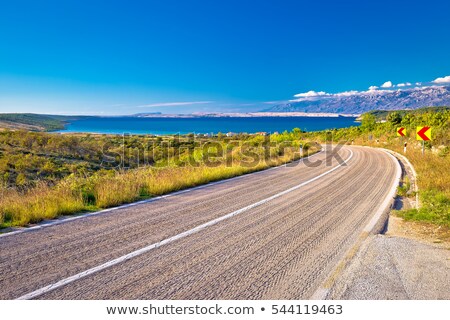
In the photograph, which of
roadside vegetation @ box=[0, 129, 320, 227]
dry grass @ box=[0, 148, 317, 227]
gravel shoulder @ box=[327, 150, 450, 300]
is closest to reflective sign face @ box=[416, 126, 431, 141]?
roadside vegetation @ box=[0, 129, 320, 227]

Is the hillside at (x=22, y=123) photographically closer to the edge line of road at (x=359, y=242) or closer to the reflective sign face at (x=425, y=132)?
the reflective sign face at (x=425, y=132)

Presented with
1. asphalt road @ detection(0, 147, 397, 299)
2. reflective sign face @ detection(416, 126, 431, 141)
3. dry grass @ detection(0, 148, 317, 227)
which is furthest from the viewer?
reflective sign face @ detection(416, 126, 431, 141)

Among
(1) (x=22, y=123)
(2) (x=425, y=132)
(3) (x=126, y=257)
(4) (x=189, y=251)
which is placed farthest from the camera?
(1) (x=22, y=123)

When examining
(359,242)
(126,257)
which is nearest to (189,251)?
(126,257)

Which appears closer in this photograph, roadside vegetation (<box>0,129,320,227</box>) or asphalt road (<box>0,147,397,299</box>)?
asphalt road (<box>0,147,397,299</box>)

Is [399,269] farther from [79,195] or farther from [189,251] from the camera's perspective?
[79,195]

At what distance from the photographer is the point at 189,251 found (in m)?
4.74

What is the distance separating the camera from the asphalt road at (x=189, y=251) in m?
3.61

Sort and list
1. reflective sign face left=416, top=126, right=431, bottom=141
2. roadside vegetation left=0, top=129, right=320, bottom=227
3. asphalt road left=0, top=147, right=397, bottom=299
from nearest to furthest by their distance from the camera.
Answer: asphalt road left=0, top=147, right=397, bottom=299
roadside vegetation left=0, top=129, right=320, bottom=227
reflective sign face left=416, top=126, right=431, bottom=141

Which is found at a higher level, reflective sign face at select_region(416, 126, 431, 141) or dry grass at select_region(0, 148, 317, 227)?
reflective sign face at select_region(416, 126, 431, 141)

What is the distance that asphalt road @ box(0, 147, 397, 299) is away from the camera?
3613mm

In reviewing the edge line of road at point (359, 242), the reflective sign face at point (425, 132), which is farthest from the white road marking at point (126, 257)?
the reflective sign face at point (425, 132)

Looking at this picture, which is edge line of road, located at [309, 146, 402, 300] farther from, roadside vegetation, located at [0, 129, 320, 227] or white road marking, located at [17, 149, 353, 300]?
roadside vegetation, located at [0, 129, 320, 227]
